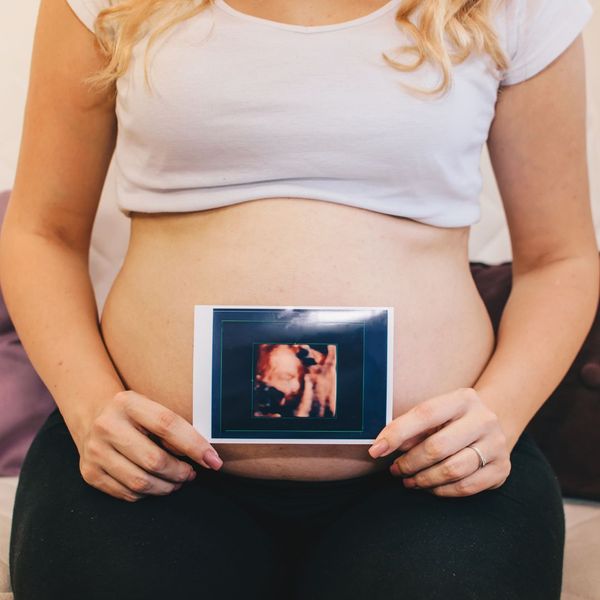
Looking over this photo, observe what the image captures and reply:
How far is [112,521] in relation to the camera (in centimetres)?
77

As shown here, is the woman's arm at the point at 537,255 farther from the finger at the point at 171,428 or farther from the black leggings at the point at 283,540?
the finger at the point at 171,428

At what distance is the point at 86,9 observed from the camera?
90cm

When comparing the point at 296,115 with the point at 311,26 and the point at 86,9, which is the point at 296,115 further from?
the point at 86,9

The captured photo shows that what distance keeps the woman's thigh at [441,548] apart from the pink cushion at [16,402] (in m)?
0.59

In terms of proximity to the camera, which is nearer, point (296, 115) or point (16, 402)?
point (296, 115)

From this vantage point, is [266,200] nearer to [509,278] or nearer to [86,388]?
[86,388]

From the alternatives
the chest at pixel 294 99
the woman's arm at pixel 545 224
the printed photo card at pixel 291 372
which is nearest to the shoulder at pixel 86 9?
the chest at pixel 294 99

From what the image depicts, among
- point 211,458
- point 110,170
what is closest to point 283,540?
point 211,458

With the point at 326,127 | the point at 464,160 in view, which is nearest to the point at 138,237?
the point at 326,127

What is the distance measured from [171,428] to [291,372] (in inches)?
5.1

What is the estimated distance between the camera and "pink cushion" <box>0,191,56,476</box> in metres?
1.21

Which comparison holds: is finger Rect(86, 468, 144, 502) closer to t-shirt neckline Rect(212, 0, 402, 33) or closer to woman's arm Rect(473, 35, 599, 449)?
woman's arm Rect(473, 35, 599, 449)

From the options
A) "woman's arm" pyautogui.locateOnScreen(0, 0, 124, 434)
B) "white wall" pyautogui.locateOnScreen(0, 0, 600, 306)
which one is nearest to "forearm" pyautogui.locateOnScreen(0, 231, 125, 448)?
"woman's arm" pyautogui.locateOnScreen(0, 0, 124, 434)

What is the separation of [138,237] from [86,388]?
0.65ft
